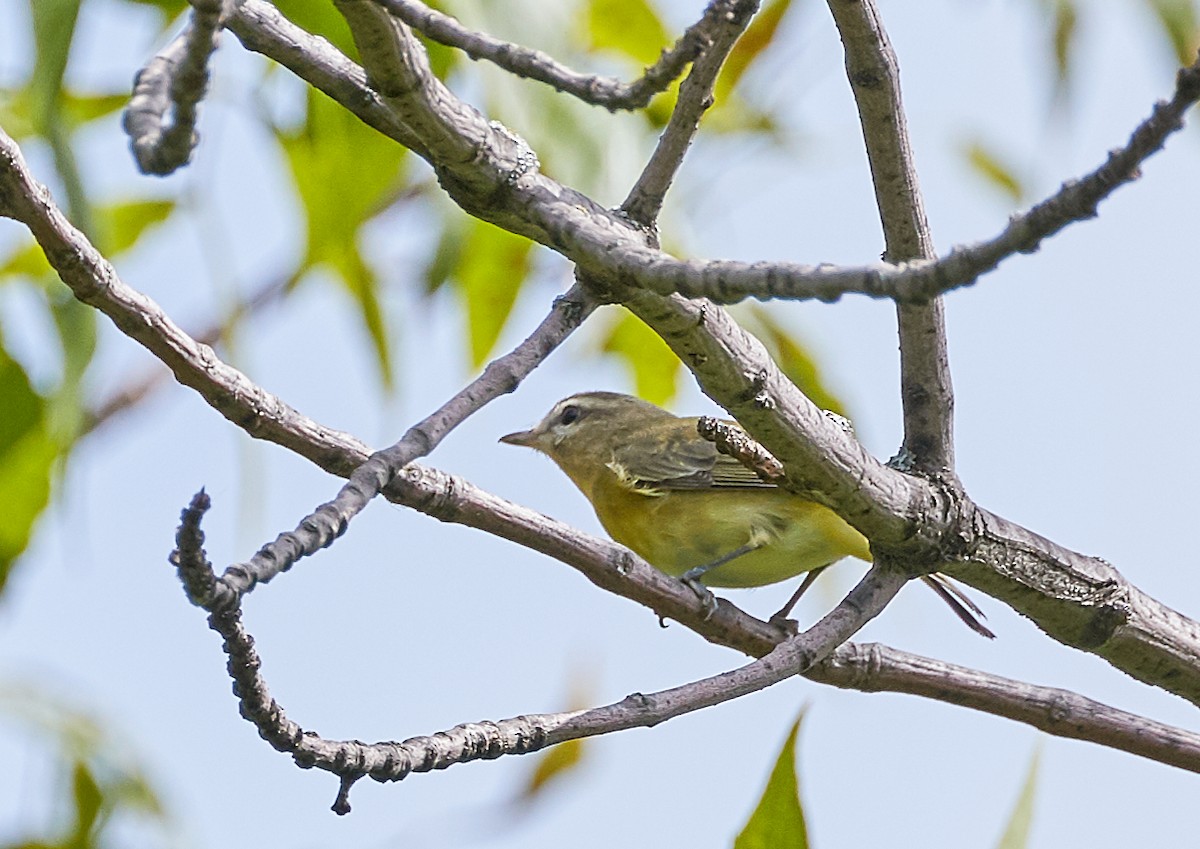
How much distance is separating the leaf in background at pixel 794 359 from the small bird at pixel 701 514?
12.3 inches

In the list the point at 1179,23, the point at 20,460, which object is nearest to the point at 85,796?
the point at 20,460

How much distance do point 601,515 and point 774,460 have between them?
115 inches

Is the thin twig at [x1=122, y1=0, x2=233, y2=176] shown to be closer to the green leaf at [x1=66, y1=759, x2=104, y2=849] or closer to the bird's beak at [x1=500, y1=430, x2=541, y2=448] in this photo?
the green leaf at [x1=66, y1=759, x2=104, y2=849]

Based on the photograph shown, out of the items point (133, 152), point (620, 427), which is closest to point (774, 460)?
point (133, 152)

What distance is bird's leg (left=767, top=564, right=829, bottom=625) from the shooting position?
148 inches

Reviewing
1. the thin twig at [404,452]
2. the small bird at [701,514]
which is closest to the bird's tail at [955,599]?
the small bird at [701,514]

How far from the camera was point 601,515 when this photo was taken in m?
5.30

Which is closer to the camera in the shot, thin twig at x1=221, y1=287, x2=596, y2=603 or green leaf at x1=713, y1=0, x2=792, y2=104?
thin twig at x1=221, y1=287, x2=596, y2=603

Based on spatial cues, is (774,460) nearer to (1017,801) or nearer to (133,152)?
(1017,801)

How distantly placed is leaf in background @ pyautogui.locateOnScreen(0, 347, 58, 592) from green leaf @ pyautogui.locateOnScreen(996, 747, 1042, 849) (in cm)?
229

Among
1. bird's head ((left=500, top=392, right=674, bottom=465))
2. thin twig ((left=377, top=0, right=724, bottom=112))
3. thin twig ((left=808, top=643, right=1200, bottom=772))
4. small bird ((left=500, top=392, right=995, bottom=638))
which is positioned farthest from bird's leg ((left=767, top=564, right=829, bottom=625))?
thin twig ((left=377, top=0, right=724, bottom=112))

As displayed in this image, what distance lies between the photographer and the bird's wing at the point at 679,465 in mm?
4691

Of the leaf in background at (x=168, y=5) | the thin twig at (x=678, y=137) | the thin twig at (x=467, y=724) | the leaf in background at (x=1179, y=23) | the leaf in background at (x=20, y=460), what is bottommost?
the thin twig at (x=467, y=724)

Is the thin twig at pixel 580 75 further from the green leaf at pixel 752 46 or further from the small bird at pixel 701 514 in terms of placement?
the green leaf at pixel 752 46
